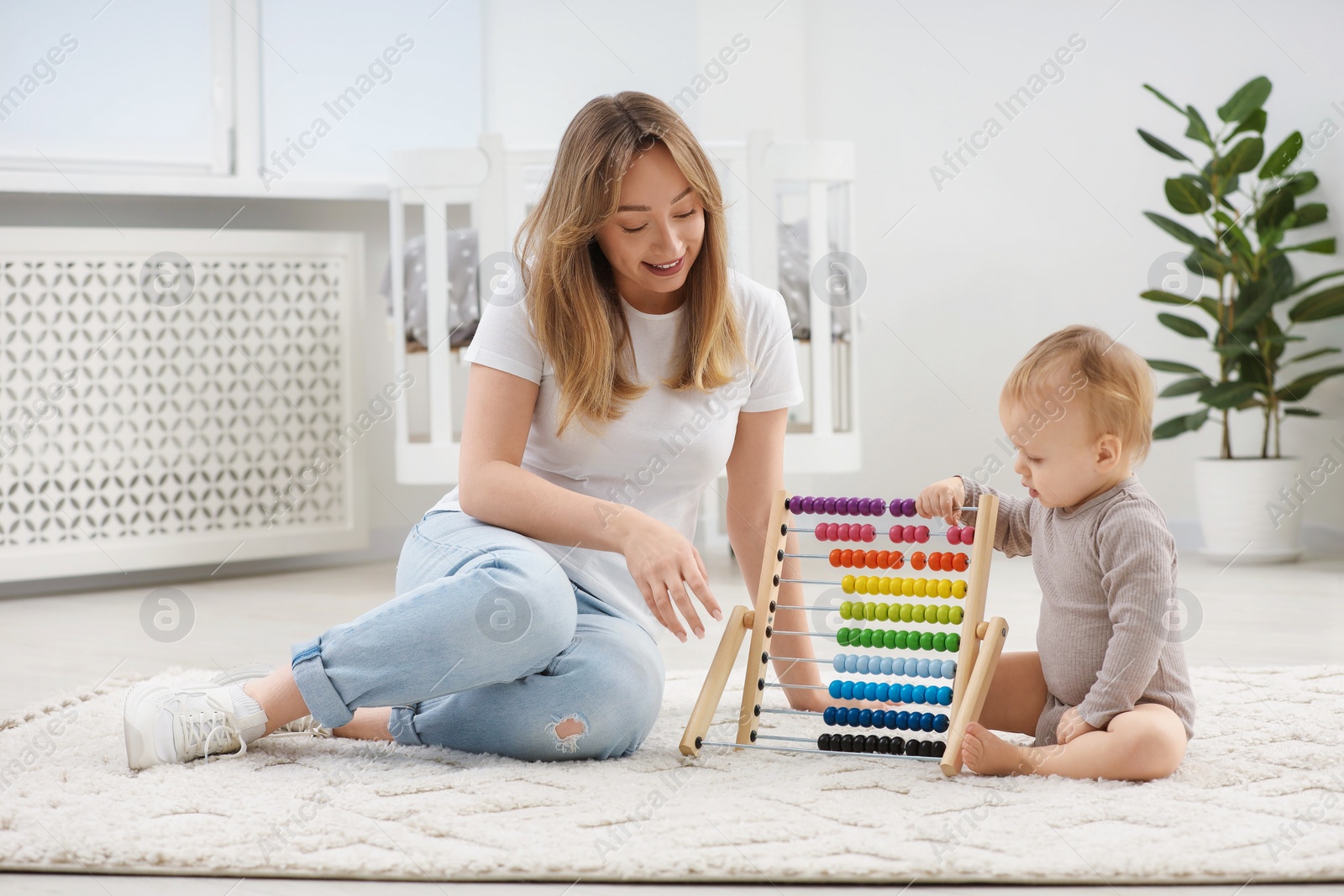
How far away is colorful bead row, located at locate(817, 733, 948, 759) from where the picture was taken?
1.20m

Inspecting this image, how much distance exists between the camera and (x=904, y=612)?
1.27m

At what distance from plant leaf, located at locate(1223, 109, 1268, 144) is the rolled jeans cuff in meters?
2.17

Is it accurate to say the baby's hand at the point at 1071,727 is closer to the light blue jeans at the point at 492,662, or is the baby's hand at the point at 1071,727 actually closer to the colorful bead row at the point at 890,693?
the colorful bead row at the point at 890,693

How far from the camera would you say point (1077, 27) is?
2916mm

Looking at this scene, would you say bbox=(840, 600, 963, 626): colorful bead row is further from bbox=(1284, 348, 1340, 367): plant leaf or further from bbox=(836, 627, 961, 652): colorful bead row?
bbox=(1284, 348, 1340, 367): plant leaf

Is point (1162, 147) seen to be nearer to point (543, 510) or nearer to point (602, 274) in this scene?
point (602, 274)

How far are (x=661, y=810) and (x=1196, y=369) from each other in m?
2.00

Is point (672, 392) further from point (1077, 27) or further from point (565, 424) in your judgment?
point (1077, 27)

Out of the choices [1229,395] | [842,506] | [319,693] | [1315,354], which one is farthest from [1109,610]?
[1315,354]

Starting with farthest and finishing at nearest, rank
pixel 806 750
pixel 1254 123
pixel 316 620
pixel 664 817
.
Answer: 1. pixel 1254 123
2. pixel 316 620
3. pixel 806 750
4. pixel 664 817

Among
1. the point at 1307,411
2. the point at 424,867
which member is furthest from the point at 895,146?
the point at 424,867

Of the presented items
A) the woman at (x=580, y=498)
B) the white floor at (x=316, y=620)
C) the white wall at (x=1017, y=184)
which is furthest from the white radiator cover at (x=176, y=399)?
the woman at (x=580, y=498)

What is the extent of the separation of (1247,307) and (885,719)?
1.78 metres

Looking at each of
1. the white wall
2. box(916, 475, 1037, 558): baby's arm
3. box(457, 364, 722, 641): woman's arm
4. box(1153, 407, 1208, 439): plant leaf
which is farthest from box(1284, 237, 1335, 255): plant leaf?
box(457, 364, 722, 641): woman's arm
